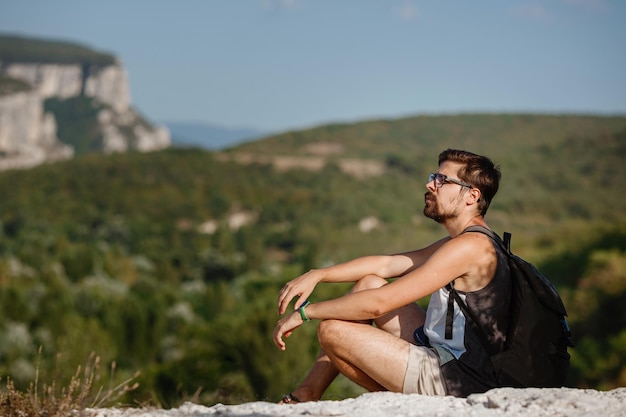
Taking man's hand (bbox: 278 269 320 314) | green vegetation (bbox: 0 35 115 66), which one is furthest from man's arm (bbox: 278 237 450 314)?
green vegetation (bbox: 0 35 115 66)

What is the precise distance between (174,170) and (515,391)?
2852 inches

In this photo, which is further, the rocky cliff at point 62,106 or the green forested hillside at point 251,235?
the rocky cliff at point 62,106

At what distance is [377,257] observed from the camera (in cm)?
373

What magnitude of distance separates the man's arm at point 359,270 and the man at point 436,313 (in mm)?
20

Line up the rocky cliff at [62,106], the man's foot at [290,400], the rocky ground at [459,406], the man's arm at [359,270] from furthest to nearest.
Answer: the rocky cliff at [62,106]
the man's arm at [359,270]
the man's foot at [290,400]
the rocky ground at [459,406]

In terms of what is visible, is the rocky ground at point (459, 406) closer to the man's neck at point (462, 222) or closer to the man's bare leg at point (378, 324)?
the man's bare leg at point (378, 324)

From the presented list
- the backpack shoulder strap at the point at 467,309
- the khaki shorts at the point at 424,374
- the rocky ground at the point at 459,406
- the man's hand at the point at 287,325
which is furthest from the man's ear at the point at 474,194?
the man's hand at the point at 287,325

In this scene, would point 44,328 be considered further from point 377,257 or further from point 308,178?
point 308,178

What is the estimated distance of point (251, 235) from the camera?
5925 centimetres

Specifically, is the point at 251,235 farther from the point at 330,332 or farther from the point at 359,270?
the point at 330,332

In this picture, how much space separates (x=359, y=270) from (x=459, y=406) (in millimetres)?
874

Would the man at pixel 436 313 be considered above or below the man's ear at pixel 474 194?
below

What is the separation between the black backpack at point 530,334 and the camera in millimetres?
3045

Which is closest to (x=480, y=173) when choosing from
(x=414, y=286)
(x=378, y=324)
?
(x=414, y=286)
